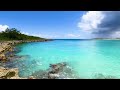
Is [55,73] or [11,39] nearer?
[55,73]

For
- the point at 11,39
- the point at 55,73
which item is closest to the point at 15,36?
the point at 11,39

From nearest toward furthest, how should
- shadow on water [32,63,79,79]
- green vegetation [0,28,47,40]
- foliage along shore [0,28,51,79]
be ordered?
shadow on water [32,63,79,79] → foliage along shore [0,28,51,79] → green vegetation [0,28,47,40]

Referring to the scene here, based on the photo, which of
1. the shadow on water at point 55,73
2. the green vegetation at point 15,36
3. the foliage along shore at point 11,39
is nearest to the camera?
the shadow on water at point 55,73

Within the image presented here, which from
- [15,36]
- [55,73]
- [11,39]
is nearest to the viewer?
[55,73]

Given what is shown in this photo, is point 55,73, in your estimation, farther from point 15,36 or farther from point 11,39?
point 15,36

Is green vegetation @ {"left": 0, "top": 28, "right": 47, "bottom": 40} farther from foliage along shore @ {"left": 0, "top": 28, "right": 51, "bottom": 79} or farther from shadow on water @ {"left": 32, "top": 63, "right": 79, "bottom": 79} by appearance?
shadow on water @ {"left": 32, "top": 63, "right": 79, "bottom": 79}

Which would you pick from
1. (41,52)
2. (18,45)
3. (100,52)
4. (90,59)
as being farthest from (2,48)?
(100,52)

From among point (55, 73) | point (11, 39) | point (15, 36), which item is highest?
point (15, 36)

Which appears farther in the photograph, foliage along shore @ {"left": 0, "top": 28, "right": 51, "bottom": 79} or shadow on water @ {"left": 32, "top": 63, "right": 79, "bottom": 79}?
foliage along shore @ {"left": 0, "top": 28, "right": 51, "bottom": 79}

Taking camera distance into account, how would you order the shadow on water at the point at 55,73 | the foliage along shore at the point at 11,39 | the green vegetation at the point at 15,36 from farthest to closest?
1. the green vegetation at the point at 15,36
2. the foliage along shore at the point at 11,39
3. the shadow on water at the point at 55,73

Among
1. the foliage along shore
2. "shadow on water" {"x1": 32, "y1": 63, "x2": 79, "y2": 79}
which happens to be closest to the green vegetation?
the foliage along shore

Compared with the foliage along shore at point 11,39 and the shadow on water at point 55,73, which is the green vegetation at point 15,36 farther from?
the shadow on water at point 55,73

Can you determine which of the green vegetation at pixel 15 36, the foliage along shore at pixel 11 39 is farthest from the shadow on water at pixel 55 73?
the green vegetation at pixel 15 36

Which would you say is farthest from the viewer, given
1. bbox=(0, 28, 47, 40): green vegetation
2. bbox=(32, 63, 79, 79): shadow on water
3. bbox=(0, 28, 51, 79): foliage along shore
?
bbox=(0, 28, 47, 40): green vegetation
